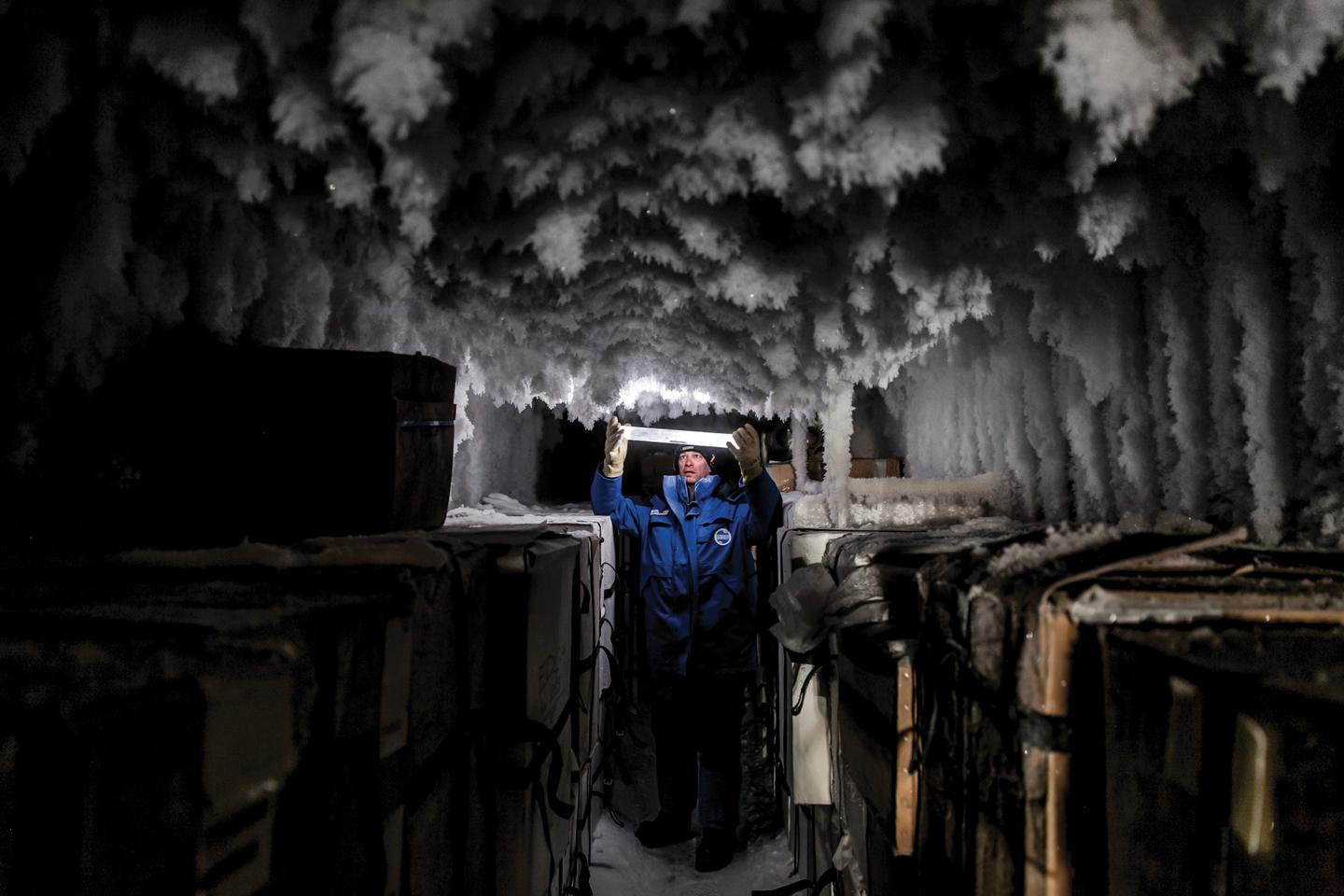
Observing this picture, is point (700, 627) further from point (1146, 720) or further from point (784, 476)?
point (1146, 720)

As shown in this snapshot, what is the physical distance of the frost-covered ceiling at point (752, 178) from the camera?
1.23 metres

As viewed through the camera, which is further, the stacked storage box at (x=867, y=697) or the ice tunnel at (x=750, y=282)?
the stacked storage box at (x=867, y=697)

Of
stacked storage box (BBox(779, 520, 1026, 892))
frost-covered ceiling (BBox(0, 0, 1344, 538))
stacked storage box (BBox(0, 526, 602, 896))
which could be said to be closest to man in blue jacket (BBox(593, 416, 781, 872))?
stacked storage box (BBox(779, 520, 1026, 892))

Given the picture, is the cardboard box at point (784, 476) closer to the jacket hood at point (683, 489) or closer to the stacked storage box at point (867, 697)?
the jacket hood at point (683, 489)

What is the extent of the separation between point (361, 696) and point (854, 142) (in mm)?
1548

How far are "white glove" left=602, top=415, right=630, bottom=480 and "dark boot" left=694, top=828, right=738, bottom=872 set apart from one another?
105 inches

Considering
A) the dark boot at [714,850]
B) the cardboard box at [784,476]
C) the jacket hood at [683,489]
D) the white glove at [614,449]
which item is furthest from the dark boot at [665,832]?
the cardboard box at [784,476]

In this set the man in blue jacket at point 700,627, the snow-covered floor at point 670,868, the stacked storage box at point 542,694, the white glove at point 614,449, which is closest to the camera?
the stacked storage box at point 542,694

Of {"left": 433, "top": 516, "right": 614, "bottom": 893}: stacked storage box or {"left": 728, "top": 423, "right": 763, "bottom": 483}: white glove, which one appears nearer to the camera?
{"left": 433, "top": 516, "right": 614, "bottom": 893}: stacked storage box

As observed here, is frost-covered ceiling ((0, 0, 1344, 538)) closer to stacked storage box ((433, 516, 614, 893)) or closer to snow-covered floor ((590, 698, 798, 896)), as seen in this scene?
stacked storage box ((433, 516, 614, 893))

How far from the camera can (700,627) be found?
15.4 ft

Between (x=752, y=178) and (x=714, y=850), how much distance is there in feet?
15.0

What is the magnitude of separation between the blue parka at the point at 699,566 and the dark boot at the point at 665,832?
1207mm

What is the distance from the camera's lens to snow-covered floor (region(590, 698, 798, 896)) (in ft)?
14.0
